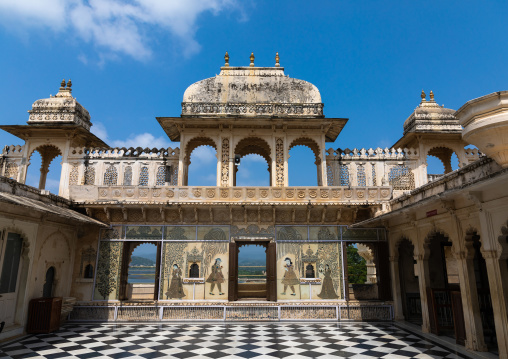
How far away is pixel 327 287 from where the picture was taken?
11.3m

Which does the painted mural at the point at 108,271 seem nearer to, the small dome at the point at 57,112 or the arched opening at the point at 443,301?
the small dome at the point at 57,112

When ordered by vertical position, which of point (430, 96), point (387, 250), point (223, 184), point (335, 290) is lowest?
point (335, 290)

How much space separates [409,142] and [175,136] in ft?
31.3

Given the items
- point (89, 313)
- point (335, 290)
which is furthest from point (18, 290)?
point (335, 290)

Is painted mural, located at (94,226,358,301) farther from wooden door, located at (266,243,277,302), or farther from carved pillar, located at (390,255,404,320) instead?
carved pillar, located at (390,255,404,320)

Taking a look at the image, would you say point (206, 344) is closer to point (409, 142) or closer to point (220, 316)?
point (220, 316)

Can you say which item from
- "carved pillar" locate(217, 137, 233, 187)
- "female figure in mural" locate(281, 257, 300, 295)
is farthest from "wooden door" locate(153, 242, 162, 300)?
"female figure in mural" locate(281, 257, 300, 295)

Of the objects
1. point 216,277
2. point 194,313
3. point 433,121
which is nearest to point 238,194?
point 216,277

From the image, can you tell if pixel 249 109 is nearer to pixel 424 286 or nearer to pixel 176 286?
pixel 176 286

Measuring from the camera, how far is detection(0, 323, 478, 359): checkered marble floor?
7238mm

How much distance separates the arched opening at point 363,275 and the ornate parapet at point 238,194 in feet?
6.11

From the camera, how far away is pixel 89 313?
35.8 feet

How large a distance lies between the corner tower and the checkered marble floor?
4870 millimetres

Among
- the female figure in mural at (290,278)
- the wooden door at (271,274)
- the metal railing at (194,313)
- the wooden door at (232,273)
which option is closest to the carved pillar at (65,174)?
the metal railing at (194,313)
